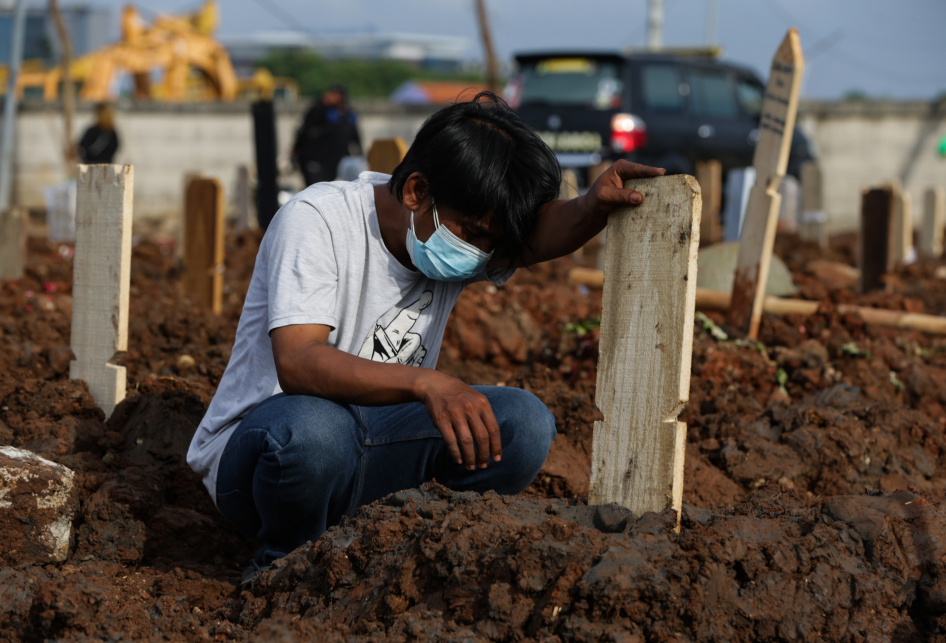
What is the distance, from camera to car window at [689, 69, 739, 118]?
1001 centimetres

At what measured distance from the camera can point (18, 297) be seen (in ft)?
16.5

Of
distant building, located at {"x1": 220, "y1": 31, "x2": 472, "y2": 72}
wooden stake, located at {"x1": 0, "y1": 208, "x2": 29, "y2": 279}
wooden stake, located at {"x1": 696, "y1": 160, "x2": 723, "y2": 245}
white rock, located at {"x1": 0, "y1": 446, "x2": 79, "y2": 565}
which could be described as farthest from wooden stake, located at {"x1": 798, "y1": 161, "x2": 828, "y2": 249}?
distant building, located at {"x1": 220, "y1": 31, "x2": 472, "y2": 72}

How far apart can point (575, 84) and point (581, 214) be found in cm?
766

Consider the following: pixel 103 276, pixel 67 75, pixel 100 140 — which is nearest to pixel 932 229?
pixel 103 276

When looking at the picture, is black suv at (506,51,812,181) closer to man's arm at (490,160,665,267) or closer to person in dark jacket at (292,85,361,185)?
person in dark jacket at (292,85,361,185)

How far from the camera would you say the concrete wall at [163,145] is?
47.3 ft

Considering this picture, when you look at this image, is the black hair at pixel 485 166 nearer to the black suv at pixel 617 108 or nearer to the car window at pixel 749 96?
the black suv at pixel 617 108

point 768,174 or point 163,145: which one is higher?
point 163,145

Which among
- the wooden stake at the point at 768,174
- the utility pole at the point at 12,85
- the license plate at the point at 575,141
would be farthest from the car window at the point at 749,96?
the utility pole at the point at 12,85

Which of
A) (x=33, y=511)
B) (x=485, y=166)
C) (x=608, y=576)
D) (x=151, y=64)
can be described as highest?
(x=151, y=64)

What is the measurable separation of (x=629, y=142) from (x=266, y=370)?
755cm

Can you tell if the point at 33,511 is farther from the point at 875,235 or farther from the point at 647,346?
the point at 875,235

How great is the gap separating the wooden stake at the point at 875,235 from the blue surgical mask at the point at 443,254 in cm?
456

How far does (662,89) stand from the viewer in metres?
9.62
